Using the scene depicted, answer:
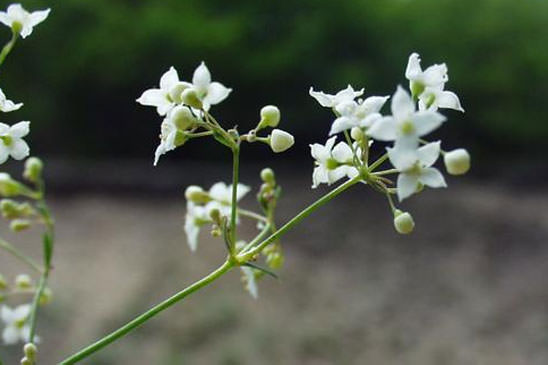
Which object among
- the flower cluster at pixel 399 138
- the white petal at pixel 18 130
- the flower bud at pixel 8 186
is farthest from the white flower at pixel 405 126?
the flower bud at pixel 8 186

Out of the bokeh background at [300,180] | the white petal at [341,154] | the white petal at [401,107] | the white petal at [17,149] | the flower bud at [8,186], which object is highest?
the bokeh background at [300,180]

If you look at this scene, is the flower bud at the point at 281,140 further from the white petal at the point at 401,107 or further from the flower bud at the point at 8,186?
the flower bud at the point at 8,186

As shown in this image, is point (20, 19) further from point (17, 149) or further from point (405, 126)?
point (405, 126)

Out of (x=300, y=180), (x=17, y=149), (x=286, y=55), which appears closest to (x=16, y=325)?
(x=17, y=149)

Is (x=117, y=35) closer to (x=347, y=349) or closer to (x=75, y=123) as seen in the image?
(x=75, y=123)

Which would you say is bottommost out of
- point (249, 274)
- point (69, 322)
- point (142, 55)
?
point (249, 274)

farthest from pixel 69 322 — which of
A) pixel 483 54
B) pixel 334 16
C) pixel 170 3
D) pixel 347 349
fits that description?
pixel 483 54

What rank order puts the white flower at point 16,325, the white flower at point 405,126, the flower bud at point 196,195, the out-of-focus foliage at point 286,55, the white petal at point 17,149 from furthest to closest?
the out-of-focus foliage at point 286,55
the white flower at point 16,325
the flower bud at point 196,195
the white petal at point 17,149
the white flower at point 405,126
